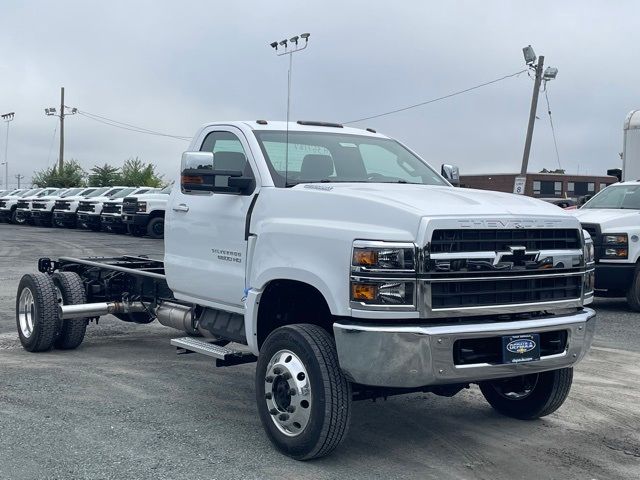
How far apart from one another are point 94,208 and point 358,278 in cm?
2871

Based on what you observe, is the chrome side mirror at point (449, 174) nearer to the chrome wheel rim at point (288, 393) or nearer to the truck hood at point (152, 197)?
the chrome wheel rim at point (288, 393)

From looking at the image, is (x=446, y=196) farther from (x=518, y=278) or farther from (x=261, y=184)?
(x=261, y=184)

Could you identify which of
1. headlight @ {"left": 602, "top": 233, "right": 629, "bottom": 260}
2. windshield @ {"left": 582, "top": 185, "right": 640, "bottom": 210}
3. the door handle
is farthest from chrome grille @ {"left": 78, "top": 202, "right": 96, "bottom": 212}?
the door handle

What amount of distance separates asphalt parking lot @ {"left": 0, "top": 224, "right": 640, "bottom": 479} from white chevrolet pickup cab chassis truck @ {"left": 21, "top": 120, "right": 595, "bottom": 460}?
1.05ft

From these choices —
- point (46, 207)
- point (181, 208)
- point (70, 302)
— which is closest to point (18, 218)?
point (46, 207)

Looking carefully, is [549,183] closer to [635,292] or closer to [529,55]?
[529,55]

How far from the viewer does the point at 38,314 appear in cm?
821

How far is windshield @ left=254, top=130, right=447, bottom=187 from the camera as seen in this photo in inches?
245

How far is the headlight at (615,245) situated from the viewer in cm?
1213

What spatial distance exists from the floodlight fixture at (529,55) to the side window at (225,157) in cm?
2662

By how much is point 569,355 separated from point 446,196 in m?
1.22

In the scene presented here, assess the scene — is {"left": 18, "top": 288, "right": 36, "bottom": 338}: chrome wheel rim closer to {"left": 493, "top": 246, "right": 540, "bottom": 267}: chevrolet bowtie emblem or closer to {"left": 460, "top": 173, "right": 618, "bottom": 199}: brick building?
{"left": 493, "top": 246, "right": 540, "bottom": 267}: chevrolet bowtie emblem

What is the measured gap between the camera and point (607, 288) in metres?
12.2

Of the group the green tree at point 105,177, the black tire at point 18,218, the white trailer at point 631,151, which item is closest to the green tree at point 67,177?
the green tree at point 105,177
